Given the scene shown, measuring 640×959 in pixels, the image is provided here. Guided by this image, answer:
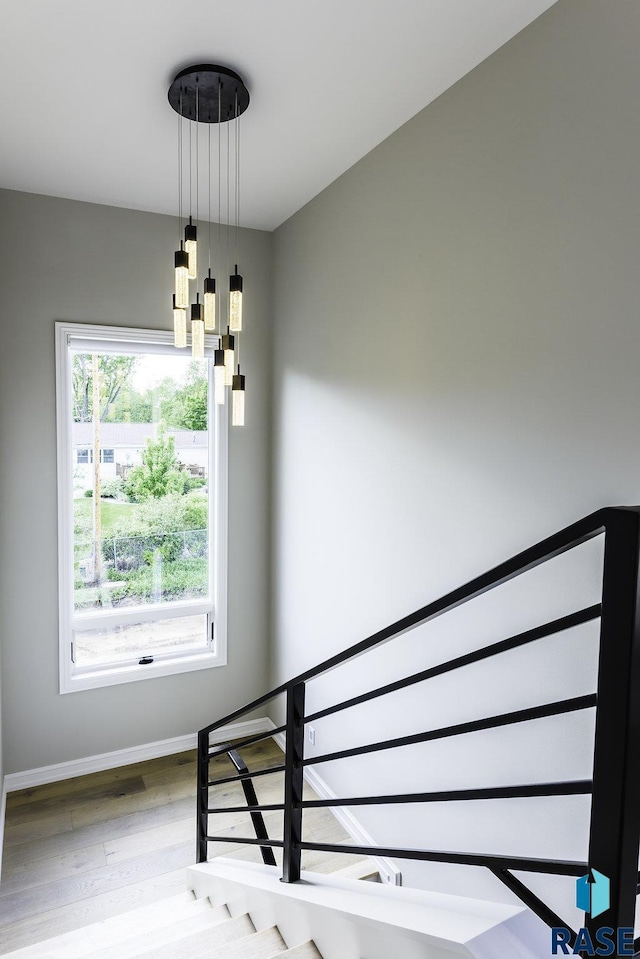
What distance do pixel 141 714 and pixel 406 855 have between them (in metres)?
2.73

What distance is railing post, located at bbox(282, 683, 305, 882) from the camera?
1.73 metres

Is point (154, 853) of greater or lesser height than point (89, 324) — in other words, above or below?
below

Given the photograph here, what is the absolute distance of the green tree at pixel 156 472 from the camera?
3484 mm

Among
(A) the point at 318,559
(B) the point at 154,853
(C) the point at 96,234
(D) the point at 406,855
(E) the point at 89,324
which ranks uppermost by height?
(C) the point at 96,234

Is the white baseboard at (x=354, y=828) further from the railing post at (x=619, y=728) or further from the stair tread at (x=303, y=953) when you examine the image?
the railing post at (x=619, y=728)

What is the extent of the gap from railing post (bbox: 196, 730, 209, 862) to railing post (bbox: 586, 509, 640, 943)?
7.01 ft

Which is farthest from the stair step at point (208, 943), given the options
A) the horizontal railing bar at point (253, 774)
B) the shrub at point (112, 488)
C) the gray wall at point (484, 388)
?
the shrub at point (112, 488)

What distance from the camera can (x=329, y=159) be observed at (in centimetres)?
266

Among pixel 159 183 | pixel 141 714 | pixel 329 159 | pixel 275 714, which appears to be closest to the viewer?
pixel 329 159

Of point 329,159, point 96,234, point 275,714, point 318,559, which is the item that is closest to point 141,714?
point 275,714

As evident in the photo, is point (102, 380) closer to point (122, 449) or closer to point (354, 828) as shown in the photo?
point (122, 449)

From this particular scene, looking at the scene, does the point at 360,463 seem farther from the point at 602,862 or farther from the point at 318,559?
the point at 602,862

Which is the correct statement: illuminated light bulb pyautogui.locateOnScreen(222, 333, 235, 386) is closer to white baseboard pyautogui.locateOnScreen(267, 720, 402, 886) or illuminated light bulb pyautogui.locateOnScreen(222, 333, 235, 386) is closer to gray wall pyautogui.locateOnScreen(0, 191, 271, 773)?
gray wall pyautogui.locateOnScreen(0, 191, 271, 773)

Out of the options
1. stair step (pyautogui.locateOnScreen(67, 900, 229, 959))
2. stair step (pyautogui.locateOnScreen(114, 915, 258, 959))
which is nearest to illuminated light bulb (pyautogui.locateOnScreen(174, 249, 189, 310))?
stair step (pyautogui.locateOnScreen(114, 915, 258, 959))
